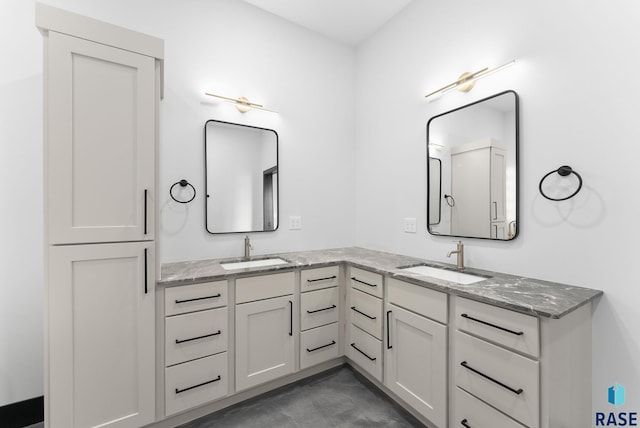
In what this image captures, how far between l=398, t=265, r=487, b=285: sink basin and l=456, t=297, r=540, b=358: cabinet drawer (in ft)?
1.06

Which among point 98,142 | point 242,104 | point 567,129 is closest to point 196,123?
point 242,104

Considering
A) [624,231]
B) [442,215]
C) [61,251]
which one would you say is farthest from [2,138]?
[624,231]

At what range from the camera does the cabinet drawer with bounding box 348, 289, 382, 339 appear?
193cm

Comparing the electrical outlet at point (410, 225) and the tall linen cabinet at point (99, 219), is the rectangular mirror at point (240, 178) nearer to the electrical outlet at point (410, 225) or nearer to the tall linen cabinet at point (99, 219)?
the tall linen cabinet at point (99, 219)

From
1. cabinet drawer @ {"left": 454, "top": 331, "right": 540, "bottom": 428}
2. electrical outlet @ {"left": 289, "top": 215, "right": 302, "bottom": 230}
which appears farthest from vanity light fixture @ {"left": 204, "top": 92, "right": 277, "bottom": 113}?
cabinet drawer @ {"left": 454, "top": 331, "right": 540, "bottom": 428}

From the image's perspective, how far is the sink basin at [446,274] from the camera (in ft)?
5.84

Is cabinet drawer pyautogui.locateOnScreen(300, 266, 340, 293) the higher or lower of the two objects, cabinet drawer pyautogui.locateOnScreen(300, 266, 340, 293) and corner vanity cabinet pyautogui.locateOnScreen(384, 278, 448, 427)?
the higher

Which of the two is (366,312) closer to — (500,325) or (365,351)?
(365,351)

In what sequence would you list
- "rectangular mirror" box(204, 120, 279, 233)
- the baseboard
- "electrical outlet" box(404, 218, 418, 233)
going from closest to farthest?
the baseboard → "rectangular mirror" box(204, 120, 279, 233) → "electrical outlet" box(404, 218, 418, 233)

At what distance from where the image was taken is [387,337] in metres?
1.86

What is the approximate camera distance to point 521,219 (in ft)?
5.46

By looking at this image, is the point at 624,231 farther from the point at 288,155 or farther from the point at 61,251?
the point at 61,251

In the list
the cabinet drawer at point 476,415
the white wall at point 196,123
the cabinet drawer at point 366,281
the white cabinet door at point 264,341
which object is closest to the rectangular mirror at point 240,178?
the white wall at point 196,123

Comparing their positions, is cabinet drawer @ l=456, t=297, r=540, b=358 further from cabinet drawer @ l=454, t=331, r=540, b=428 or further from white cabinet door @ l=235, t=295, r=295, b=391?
white cabinet door @ l=235, t=295, r=295, b=391
